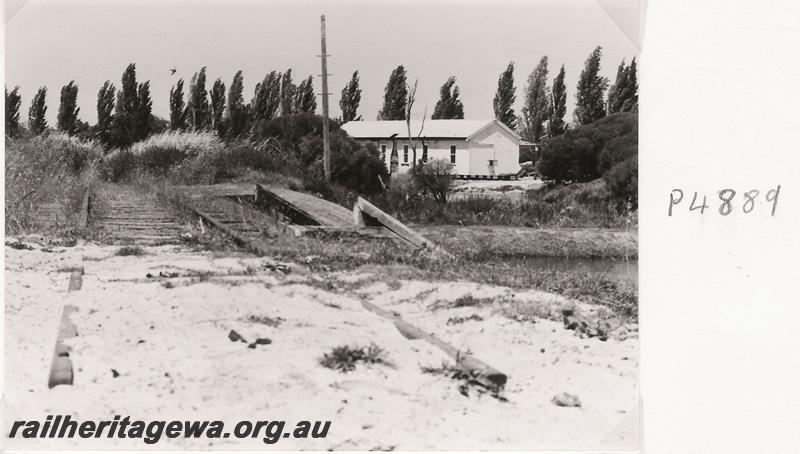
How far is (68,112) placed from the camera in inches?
189

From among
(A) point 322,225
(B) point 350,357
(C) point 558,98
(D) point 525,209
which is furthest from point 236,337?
(C) point 558,98

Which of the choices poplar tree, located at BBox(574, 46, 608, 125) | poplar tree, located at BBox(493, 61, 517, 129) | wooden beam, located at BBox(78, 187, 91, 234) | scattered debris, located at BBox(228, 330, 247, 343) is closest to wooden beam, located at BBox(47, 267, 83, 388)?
wooden beam, located at BBox(78, 187, 91, 234)

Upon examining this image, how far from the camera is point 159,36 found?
4730 millimetres

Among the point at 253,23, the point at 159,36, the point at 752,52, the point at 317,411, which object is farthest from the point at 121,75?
the point at 752,52

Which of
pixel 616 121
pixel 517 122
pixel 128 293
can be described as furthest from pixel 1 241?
pixel 616 121

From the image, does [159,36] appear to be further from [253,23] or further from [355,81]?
[355,81]

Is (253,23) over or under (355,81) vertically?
over

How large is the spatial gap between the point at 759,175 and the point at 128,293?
150 inches

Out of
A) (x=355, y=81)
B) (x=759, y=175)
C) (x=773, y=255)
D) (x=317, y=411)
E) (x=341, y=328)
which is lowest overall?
(x=317, y=411)

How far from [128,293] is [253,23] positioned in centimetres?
180

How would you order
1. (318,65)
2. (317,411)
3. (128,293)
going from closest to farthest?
(317,411) < (128,293) < (318,65)

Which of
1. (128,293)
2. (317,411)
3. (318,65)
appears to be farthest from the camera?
(318,65)

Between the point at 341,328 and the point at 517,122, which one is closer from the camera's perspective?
the point at 341,328

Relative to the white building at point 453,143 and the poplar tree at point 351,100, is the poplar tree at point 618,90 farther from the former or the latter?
the poplar tree at point 351,100
